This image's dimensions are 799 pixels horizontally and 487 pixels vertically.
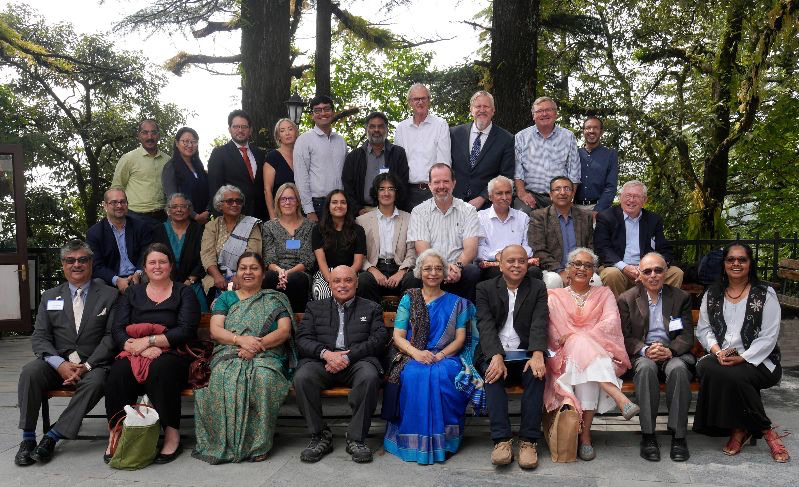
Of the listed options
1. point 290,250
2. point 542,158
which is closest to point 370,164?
point 290,250

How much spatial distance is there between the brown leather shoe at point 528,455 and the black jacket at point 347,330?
43.7 inches

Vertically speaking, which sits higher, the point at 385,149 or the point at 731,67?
the point at 731,67

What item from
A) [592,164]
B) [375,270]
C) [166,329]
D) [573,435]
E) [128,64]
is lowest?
[573,435]

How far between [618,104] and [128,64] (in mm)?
10715

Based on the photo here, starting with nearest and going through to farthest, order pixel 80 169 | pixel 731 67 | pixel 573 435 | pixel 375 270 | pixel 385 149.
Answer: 1. pixel 573 435
2. pixel 375 270
3. pixel 385 149
4. pixel 731 67
5. pixel 80 169

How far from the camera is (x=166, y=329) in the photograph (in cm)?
488

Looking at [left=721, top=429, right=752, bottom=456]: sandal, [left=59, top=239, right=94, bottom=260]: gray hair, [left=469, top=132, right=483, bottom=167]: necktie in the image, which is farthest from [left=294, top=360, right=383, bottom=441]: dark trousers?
[left=469, top=132, right=483, bottom=167]: necktie

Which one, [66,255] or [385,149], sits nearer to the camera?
[66,255]

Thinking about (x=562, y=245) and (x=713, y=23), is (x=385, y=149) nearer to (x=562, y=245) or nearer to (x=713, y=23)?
(x=562, y=245)

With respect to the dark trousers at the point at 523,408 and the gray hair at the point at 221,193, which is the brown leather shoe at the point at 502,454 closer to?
the dark trousers at the point at 523,408

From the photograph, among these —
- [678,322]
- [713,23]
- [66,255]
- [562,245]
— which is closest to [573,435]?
[678,322]

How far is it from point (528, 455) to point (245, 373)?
1888mm

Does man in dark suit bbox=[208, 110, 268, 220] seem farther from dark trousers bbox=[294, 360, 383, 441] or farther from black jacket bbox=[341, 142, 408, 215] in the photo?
dark trousers bbox=[294, 360, 383, 441]

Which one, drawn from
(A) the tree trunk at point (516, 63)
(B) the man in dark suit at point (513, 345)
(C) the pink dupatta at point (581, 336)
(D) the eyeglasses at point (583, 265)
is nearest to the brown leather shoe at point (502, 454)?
(B) the man in dark suit at point (513, 345)
